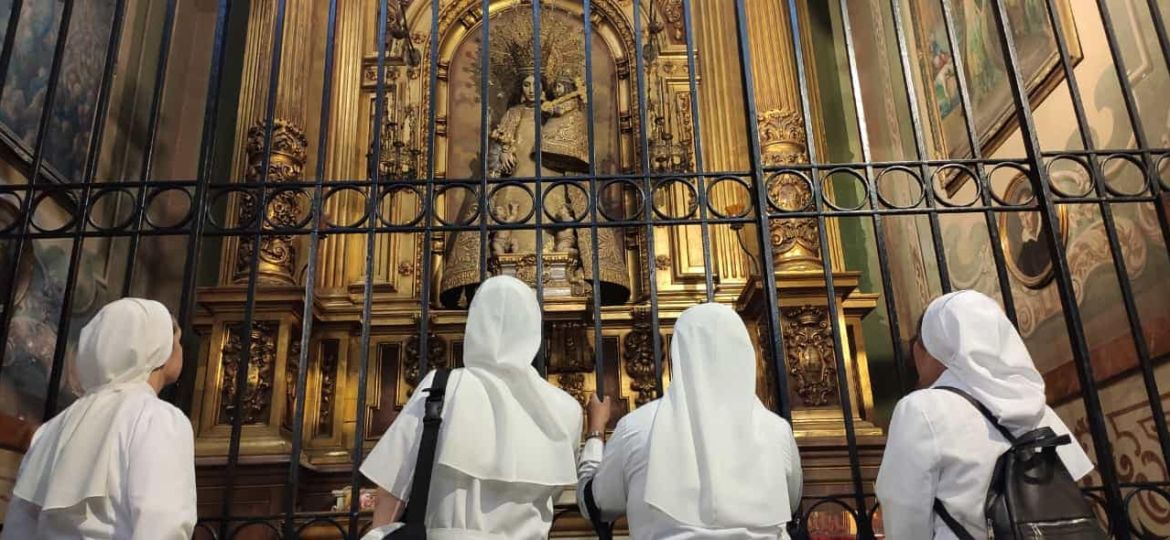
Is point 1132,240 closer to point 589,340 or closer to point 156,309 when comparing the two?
point 589,340

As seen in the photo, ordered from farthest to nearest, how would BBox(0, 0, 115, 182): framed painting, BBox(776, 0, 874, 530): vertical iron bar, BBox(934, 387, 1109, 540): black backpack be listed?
BBox(0, 0, 115, 182): framed painting
BBox(776, 0, 874, 530): vertical iron bar
BBox(934, 387, 1109, 540): black backpack

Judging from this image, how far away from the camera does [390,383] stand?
19.6ft

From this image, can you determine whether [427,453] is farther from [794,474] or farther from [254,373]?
[254,373]

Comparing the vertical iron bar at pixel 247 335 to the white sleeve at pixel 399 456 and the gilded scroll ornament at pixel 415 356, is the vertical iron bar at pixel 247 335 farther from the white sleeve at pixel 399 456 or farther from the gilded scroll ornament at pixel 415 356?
the gilded scroll ornament at pixel 415 356

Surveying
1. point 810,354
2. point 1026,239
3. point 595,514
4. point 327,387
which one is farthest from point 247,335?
point 1026,239

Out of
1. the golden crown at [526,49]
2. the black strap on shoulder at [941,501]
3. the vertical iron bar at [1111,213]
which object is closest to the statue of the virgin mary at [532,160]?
the golden crown at [526,49]

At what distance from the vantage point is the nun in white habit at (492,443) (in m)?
2.12

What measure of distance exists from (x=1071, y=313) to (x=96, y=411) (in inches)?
121

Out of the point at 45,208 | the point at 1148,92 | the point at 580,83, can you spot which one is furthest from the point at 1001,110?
the point at 45,208

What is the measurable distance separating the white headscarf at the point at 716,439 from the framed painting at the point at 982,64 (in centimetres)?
291

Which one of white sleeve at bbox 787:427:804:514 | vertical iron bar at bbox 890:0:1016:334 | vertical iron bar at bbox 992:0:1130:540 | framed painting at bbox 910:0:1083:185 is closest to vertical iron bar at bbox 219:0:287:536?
white sleeve at bbox 787:427:804:514

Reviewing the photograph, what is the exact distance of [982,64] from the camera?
18.3ft

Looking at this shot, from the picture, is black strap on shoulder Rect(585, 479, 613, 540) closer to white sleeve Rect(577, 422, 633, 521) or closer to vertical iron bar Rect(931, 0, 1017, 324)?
white sleeve Rect(577, 422, 633, 521)

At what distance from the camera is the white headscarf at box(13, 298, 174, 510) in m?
Result: 2.11
